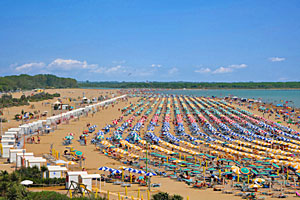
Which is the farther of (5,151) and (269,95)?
(269,95)

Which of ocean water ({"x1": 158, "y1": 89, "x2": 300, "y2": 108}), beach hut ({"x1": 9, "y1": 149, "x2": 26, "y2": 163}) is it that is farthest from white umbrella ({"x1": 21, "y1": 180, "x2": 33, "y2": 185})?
ocean water ({"x1": 158, "y1": 89, "x2": 300, "y2": 108})

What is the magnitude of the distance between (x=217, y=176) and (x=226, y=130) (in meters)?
15.9

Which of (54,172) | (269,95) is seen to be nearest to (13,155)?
(54,172)

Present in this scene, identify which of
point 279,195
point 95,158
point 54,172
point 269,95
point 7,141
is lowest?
point 279,195

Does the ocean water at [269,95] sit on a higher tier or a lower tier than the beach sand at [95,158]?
higher

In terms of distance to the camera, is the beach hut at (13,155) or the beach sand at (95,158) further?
the beach hut at (13,155)

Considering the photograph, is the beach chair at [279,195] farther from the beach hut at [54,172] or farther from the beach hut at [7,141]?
the beach hut at [7,141]

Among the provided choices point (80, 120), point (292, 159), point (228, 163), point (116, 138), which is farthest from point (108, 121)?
point (292, 159)

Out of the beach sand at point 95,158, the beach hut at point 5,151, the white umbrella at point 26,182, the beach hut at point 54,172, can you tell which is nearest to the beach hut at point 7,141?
the beach hut at point 5,151

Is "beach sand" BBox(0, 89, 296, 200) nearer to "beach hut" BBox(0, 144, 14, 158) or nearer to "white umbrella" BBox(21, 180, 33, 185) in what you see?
"beach hut" BBox(0, 144, 14, 158)

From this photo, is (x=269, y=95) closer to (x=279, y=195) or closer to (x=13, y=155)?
(x=279, y=195)

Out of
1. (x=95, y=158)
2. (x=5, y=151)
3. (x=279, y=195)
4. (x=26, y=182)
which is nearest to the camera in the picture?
(x=26, y=182)

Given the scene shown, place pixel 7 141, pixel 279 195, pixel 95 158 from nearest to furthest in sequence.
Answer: pixel 279 195
pixel 95 158
pixel 7 141

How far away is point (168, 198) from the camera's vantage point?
11.7 m
